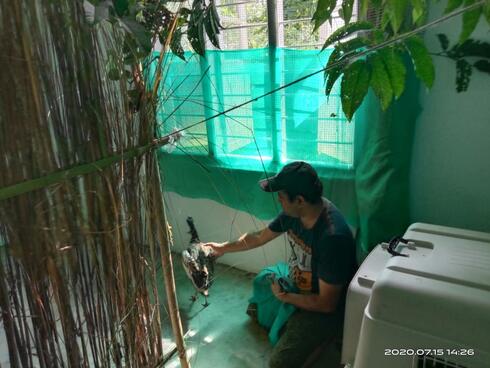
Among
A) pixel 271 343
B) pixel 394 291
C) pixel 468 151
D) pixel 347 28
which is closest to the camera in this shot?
pixel 394 291

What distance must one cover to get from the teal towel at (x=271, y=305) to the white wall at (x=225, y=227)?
201 millimetres

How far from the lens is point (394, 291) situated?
2.99ft

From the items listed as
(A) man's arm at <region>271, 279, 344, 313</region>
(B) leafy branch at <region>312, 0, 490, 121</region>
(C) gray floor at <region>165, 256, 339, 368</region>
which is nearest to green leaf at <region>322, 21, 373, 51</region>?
(B) leafy branch at <region>312, 0, 490, 121</region>

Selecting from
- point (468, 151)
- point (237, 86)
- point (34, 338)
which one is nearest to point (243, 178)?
point (237, 86)

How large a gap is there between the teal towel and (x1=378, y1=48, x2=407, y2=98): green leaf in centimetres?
97

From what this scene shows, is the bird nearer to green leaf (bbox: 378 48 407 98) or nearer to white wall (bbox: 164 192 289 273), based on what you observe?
white wall (bbox: 164 192 289 273)

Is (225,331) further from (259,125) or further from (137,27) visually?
(137,27)

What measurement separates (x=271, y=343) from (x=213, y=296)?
0.51m

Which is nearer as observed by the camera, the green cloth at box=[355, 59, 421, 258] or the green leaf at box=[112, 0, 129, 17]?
the green leaf at box=[112, 0, 129, 17]

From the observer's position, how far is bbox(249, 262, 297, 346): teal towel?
60.7 inches

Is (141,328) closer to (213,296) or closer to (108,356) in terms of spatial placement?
(108,356)

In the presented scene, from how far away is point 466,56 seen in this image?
133cm

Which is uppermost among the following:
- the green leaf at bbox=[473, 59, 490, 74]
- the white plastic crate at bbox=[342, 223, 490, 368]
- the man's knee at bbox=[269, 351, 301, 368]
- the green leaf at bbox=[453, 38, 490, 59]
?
the green leaf at bbox=[453, 38, 490, 59]

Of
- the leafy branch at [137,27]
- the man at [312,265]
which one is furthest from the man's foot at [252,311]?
the leafy branch at [137,27]
